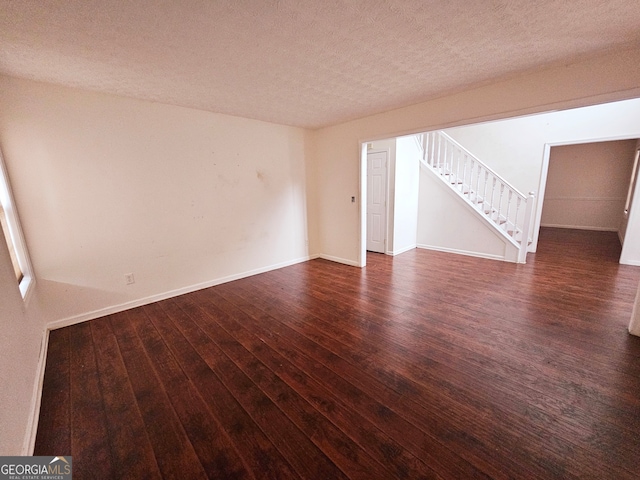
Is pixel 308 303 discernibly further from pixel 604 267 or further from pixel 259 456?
pixel 604 267

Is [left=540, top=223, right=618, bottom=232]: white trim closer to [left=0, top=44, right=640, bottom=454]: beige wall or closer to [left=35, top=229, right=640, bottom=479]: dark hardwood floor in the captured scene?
[left=35, top=229, right=640, bottom=479]: dark hardwood floor

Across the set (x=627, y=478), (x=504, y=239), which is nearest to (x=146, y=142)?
(x=627, y=478)

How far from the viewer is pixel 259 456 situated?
1.32 metres

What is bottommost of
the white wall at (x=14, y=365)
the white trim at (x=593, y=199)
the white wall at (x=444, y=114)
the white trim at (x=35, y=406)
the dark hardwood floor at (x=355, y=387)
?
the dark hardwood floor at (x=355, y=387)

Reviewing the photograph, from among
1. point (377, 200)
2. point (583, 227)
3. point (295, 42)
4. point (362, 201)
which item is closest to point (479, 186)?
point (377, 200)

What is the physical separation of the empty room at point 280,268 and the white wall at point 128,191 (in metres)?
0.02

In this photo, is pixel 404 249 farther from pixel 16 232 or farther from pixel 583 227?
pixel 583 227

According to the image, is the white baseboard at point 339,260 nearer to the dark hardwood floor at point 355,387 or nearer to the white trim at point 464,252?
the dark hardwood floor at point 355,387

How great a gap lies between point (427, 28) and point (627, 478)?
267 centimetres

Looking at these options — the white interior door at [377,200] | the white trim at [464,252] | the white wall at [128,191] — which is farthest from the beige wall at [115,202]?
the white trim at [464,252]

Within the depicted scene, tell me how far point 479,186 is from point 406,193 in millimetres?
1593

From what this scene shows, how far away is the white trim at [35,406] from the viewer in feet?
4.53

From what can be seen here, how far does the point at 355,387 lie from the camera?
68.9 inches

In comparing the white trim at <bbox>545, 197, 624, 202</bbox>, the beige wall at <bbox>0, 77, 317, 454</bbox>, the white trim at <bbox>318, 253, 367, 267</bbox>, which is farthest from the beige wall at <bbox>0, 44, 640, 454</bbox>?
the white trim at <bbox>545, 197, 624, 202</bbox>
